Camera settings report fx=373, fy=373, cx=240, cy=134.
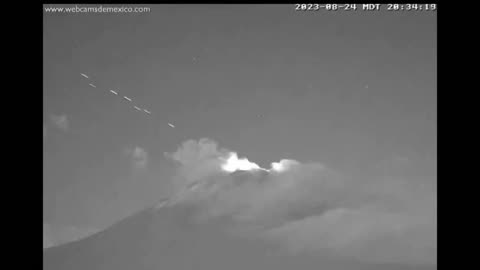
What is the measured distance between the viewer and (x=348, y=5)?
18.5 metres

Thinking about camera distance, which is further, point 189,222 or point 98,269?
point 189,222

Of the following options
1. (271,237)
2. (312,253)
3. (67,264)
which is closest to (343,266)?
(312,253)

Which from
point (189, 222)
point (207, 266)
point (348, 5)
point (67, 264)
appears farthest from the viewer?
point (189, 222)

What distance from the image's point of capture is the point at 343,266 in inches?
4289

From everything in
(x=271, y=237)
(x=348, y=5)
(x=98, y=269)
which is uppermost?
(x=348, y=5)

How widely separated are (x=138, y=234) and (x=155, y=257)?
16597 mm

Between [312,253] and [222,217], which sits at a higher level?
[222,217]

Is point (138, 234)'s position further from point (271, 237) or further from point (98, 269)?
point (271, 237)

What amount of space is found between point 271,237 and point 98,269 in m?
50.5

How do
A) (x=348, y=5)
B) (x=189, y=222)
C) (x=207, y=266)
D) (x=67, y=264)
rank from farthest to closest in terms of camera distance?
(x=189, y=222), (x=67, y=264), (x=207, y=266), (x=348, y=5)

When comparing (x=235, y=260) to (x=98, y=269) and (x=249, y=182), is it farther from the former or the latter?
(x=98, y=269)

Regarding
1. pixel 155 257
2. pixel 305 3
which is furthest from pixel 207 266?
pixel 305 3

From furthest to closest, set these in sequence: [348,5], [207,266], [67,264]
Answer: [67,264] < [207,266] < [348,5]

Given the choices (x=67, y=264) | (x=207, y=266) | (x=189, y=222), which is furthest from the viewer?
(x=189, y=222)
